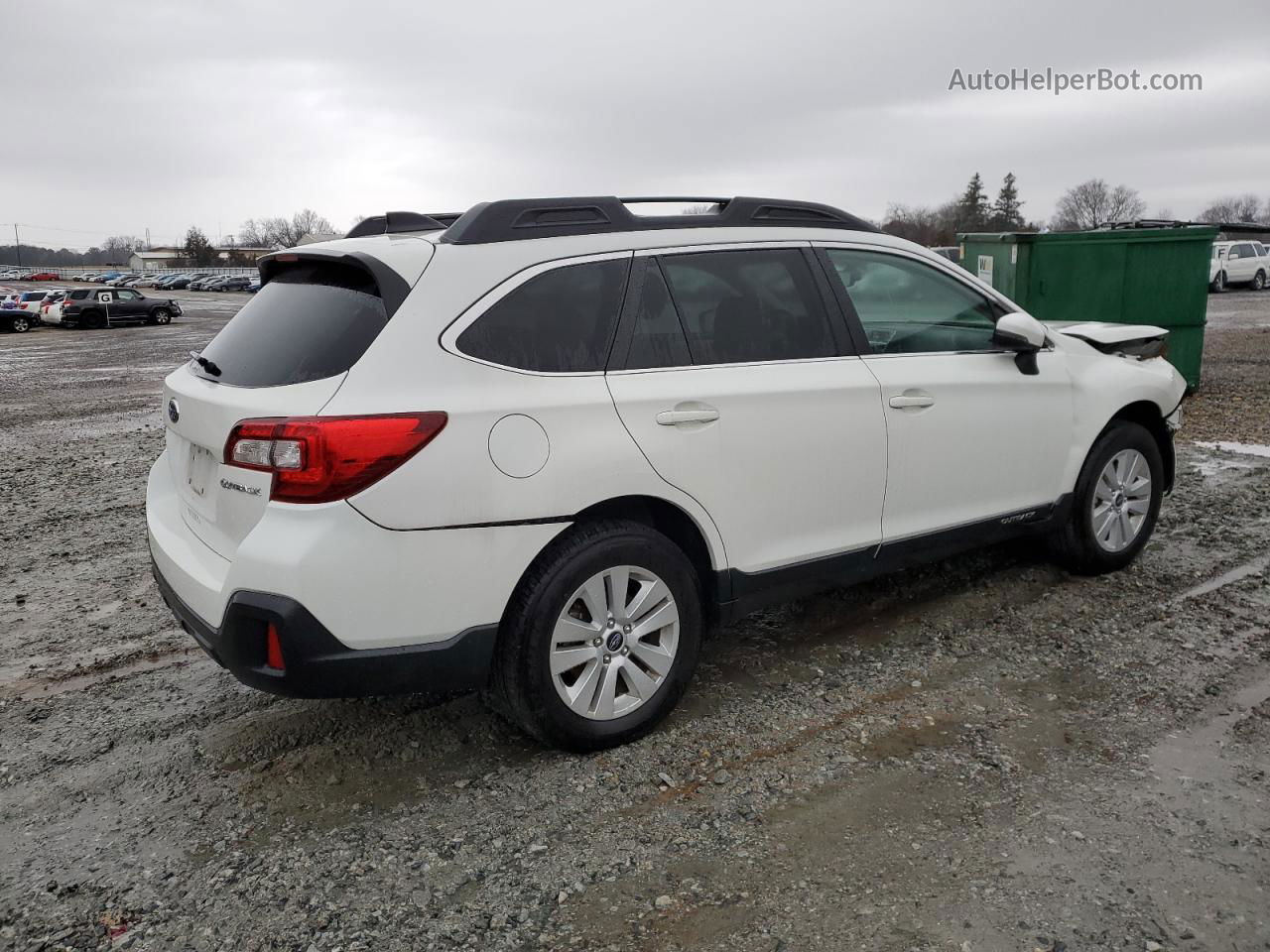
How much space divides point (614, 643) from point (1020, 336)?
88.8 inches

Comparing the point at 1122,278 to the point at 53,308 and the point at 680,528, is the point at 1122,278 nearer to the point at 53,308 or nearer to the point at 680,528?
the point at 680,528

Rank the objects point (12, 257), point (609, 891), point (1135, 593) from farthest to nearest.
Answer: point (12, 257) → point (1135, 593) → point (609, 891)

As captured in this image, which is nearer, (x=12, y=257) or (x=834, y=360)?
(x=834, y=360)

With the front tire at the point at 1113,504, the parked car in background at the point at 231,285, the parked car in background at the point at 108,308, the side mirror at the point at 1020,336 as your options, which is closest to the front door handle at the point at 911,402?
the side mirror at the point at 1020,336

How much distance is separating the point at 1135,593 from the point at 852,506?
5.96ft

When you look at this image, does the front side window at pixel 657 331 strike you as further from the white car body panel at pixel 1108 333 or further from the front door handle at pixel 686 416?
the white car body panel at pixel 1108 333

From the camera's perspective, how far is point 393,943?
2623 mm

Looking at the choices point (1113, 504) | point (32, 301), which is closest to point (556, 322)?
point (1113, 504)

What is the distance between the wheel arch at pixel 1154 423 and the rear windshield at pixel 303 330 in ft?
11.7

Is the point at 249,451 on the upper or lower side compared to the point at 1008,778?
upper

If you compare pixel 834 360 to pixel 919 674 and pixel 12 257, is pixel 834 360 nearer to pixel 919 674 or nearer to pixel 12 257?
pixel 919 674

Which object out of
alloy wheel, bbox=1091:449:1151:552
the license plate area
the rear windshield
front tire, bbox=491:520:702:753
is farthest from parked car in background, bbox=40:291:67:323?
alloy wheel, bbox=1091:449:1151:552

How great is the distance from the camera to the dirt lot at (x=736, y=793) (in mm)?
2686

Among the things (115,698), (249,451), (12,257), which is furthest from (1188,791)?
(12,257)
